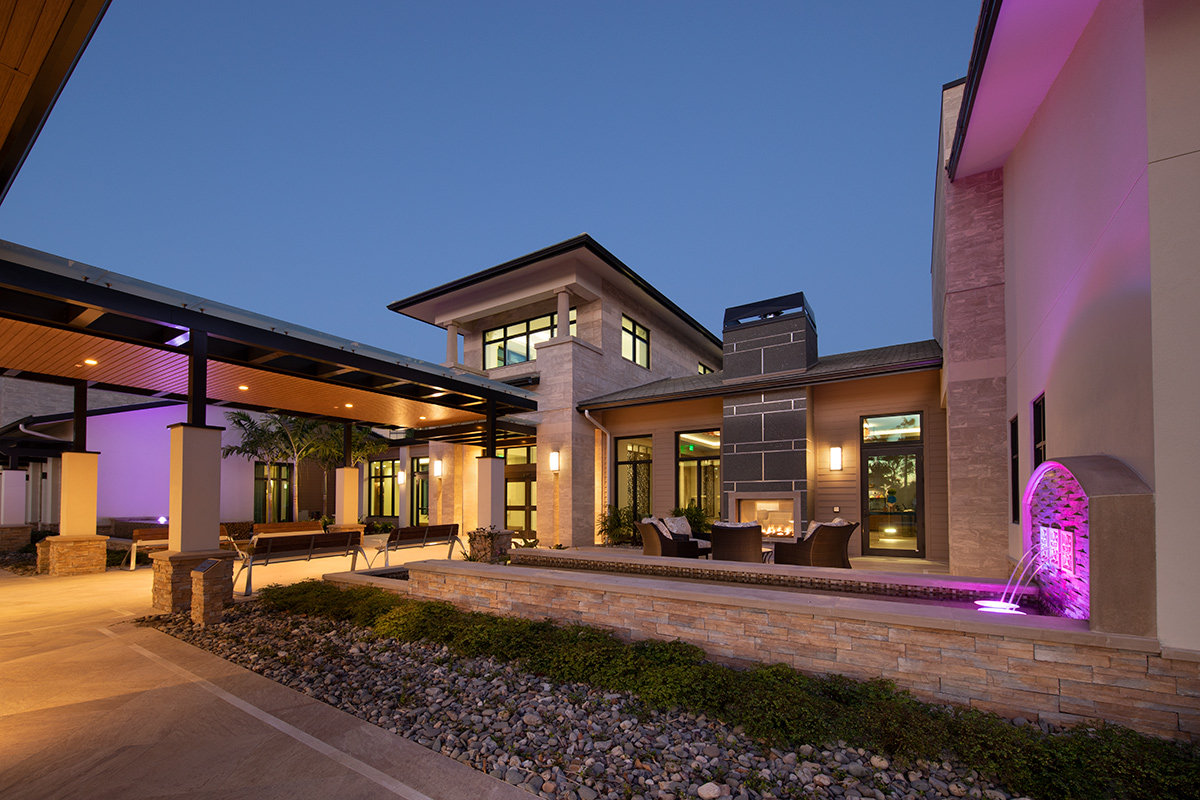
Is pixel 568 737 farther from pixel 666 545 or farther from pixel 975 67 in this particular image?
pixel 975 67

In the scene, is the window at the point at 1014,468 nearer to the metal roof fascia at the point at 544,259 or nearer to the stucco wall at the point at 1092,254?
the stucco wall at the point at 1092,254

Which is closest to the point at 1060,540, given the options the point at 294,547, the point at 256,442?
the point at 294,547

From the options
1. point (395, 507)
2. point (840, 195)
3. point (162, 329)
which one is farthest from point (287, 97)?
point (162, 329)

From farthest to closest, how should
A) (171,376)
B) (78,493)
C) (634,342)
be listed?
1. (634,342)
2. (78,493)
3. (171,376)

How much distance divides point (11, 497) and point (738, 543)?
18.8 m

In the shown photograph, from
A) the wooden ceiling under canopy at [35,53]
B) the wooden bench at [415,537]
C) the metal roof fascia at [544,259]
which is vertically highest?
the metal roof fascia at [544,259]

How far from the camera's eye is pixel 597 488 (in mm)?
14938

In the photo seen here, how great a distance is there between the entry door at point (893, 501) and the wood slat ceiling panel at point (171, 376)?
8596 mm

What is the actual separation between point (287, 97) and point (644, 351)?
176576 mm

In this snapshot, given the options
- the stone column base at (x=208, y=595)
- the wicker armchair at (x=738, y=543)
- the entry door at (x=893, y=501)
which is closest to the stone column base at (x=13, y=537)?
the stone column base at (x=208, y=595)

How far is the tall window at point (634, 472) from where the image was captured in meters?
14.6

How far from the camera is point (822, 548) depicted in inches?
303

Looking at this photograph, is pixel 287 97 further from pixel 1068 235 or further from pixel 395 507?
pixel 1068 235

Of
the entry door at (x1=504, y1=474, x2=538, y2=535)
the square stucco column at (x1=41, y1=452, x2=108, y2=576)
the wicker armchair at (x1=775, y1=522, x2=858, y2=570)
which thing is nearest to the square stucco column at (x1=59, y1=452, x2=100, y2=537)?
the square stucco column at (x1=41, y1=452, x2=108, y2=576)
